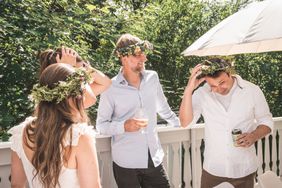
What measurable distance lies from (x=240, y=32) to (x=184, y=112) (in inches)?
36.1

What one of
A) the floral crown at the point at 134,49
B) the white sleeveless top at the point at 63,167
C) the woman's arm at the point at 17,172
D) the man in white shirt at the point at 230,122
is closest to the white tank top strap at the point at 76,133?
the white sleeveless top at the point at 63,167

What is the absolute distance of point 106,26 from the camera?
526cm

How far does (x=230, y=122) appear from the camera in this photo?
3000 millimetres

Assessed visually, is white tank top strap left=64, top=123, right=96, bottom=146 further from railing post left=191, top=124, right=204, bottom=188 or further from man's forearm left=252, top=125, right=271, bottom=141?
railing post left=191, top=124, right=204, bottom=188

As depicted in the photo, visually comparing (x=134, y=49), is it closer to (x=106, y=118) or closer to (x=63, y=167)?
(x=106, y=118)

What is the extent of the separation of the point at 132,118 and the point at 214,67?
720 mm

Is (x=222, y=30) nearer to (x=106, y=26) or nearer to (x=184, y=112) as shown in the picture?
(x=184, y=112)

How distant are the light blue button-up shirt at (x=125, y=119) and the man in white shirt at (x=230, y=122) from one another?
0.39 meters

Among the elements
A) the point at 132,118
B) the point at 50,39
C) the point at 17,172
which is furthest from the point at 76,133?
the point at 50,39

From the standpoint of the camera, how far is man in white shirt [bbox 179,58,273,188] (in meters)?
3.00

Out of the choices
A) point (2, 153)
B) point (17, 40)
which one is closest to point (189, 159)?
point (2, 153)

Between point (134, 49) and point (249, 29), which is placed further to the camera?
point (134, 49)

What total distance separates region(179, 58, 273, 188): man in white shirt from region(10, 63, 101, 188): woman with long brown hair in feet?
4.33

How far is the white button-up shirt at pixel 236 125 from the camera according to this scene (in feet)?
9.83
